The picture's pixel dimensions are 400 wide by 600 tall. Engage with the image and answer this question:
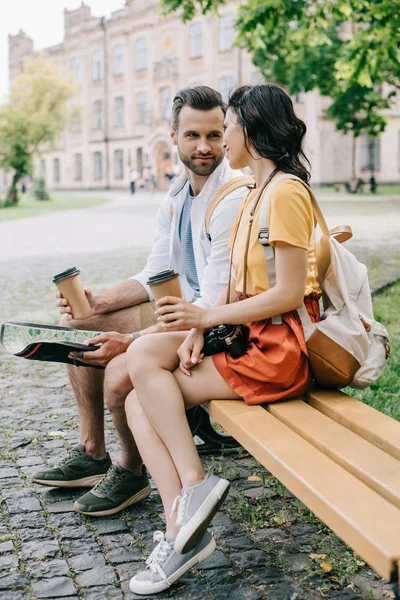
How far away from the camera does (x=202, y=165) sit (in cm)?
379

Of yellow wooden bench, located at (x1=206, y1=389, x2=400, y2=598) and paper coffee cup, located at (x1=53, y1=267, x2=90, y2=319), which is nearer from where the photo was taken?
yellow wooden bench, located at (x1=206, y1=389, x2=400, y2=598)

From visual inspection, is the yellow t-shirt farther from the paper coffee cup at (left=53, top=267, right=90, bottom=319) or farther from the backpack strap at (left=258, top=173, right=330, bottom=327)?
the paper coffee cup at (left=53, top=267, right=90, bottom=319)

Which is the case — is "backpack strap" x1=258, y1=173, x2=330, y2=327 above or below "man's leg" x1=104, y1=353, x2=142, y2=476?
above

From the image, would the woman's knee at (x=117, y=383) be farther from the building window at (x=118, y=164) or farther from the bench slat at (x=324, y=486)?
the building window at (x=118, y=164)

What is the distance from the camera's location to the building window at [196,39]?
173ft

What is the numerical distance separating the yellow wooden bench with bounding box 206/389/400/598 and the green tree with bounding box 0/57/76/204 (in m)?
38.9

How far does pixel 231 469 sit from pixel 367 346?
1287 millimetres

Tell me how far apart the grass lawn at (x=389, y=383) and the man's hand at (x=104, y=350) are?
5.87 ft

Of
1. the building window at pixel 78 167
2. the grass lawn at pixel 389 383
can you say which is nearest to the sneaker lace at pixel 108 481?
the grass lawn at pixel 389 383

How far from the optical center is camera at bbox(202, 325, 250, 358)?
115 inches

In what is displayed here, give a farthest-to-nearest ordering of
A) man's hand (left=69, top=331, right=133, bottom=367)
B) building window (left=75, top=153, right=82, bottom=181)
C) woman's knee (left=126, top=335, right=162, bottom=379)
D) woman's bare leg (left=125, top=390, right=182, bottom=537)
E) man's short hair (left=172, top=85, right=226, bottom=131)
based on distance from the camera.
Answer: building window (left=75, top=153, right=82, bottom=181)
man's short hair (left=172, top=85, right=226, bottom=131)
man's hand (left=69, top=331, right=133, bottom=367)
woman's knee (left=126, top=335, right=162, bottom=379)
woman's bare leg (left=125, top=390, right=182, bottom=537)

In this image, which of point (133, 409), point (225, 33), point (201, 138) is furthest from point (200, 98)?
point (225, 33)

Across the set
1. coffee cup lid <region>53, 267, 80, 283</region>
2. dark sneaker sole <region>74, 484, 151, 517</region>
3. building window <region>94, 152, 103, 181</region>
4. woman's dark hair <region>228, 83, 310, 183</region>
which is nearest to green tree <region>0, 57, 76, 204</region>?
building window <region>94, 152, 103, 181</region>

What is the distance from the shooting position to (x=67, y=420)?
4.88 m
